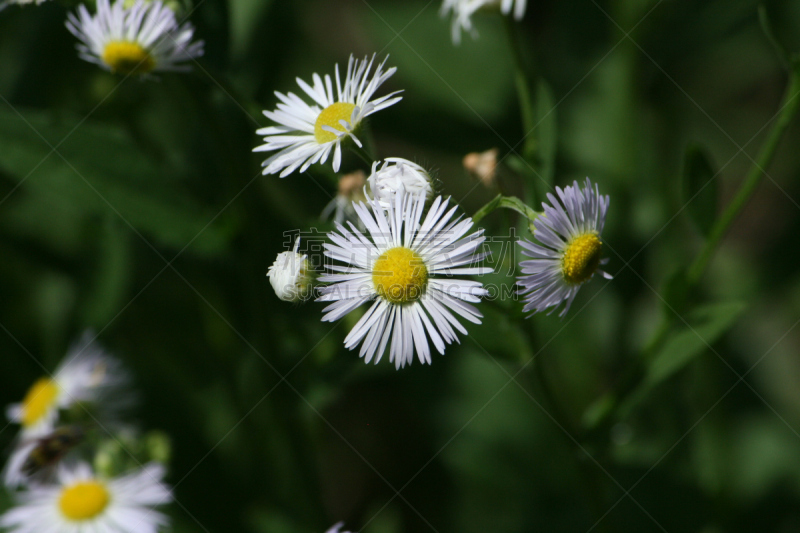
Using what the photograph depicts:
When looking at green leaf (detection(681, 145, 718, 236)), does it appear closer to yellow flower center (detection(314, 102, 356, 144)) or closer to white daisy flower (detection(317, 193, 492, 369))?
white daisy flower (detection(317, 193, 492, 369))

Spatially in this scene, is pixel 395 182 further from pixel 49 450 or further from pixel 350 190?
pixel 49 450

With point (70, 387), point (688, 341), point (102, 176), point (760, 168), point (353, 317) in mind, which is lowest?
point (70, 387)

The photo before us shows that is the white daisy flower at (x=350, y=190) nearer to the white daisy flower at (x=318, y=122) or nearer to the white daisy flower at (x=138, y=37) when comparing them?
the white daisy flower at (x=318, y=122)

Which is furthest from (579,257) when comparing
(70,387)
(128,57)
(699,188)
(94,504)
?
(70,387)

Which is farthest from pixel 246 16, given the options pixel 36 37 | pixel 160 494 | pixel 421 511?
pixel 421 511

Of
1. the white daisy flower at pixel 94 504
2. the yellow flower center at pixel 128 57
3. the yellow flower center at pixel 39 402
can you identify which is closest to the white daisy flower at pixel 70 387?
the yellow flower center at pixel 39 402

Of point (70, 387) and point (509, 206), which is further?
point (70, 387)
